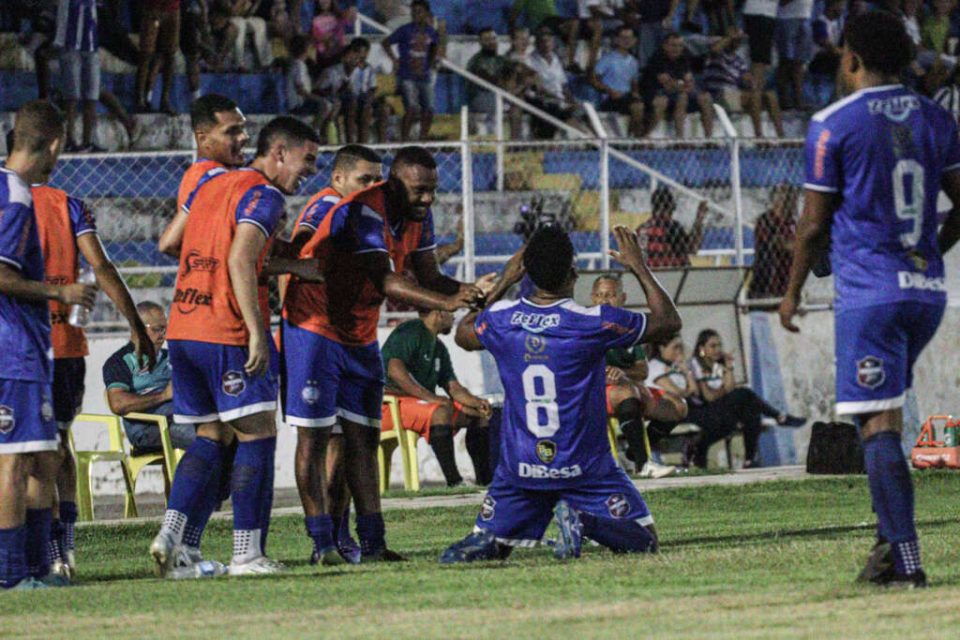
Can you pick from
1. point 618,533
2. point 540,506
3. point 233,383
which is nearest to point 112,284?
point 233,383

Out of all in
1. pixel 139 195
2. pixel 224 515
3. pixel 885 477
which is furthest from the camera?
pixel 139 195

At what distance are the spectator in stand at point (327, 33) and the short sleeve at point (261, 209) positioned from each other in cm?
1331

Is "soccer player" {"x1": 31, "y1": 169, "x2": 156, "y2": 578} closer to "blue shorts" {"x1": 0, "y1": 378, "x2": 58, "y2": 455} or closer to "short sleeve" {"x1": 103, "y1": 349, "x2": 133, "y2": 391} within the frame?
"blue shorts" {"x1": 0, "y1": 378, "x2": 58, "y2": 455}

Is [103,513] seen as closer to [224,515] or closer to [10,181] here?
[224,515]

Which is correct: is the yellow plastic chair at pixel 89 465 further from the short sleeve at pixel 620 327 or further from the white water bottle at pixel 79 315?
the short sleeve at pixel 620 327

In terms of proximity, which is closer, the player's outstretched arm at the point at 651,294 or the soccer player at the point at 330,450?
the player's outstretched arm at the point at 651,294

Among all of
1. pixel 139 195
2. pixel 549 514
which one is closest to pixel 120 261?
pixel 139 195

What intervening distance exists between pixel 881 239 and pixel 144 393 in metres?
8.43

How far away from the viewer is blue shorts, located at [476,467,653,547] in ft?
29.0

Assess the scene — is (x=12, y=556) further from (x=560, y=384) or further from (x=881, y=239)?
(x=881, y=239)

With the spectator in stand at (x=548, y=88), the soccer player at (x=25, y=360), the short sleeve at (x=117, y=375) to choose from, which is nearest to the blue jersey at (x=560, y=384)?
the soccer player at (x=25, y=360)

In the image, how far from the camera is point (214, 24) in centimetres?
2189

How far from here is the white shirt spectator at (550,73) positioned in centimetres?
2308

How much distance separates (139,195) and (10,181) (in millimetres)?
10077
